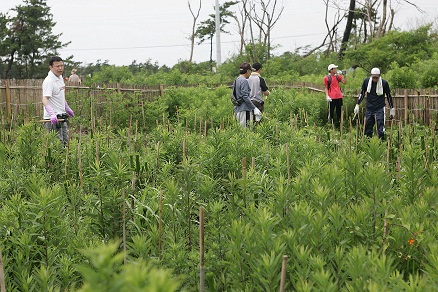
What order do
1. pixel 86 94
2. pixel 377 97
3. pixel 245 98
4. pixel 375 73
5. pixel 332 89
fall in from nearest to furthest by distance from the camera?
pixel 245 98
pixel 375 73
pixel 377 97
pixel 332 89
pixel 86 94

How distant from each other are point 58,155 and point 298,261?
341 centimetres

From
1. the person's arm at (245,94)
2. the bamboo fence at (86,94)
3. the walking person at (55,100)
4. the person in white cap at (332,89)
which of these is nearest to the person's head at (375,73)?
the person in white cap at (332,89)

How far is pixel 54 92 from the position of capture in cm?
777

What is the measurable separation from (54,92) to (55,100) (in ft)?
0.36

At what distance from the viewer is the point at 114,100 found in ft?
43.5

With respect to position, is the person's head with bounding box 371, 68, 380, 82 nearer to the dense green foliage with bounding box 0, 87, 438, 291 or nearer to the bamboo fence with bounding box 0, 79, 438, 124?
the bamboo fence with bounding box 0, 79, 438, 124

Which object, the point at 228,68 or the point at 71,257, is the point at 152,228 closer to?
the point at 71,257

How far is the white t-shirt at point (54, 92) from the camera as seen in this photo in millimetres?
7621

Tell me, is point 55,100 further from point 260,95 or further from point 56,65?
point 260,95

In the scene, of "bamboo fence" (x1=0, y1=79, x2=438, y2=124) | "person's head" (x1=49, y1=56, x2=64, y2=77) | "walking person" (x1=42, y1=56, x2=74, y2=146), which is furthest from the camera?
"bamboo fence" (x1=0, y1=79, x2=438, y2=124)

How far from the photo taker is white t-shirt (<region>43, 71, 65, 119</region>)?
25.0 feet

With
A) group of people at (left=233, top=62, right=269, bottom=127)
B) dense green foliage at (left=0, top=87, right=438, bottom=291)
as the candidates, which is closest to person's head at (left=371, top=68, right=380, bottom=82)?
group of people at (left=233, top=62, right=269, bottom=127)

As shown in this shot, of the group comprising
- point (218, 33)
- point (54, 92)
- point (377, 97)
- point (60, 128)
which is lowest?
point (60, 128)

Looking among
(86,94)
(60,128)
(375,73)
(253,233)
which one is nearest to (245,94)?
(375,73)
